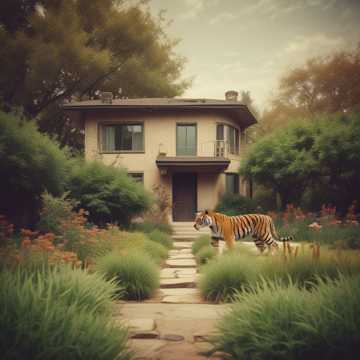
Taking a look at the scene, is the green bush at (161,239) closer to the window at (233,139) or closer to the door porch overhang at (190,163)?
the door porch overhang at (190,163)

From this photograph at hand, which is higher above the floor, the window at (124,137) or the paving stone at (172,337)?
the window at (124,137)

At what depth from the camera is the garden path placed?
107 inches

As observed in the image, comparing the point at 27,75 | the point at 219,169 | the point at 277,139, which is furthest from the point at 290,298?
the point at 27,75

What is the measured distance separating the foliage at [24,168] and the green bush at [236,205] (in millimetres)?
9607

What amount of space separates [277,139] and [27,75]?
17556 mm

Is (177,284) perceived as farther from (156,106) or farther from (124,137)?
(124,137)

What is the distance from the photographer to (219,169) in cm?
1702

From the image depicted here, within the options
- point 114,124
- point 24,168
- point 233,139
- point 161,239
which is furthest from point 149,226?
point 233,139

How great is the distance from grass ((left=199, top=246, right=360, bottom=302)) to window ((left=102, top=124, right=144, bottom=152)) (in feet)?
45.0

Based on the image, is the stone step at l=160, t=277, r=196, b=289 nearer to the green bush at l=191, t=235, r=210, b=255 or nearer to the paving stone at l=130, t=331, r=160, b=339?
the paving stone at l=130, t=331, r=160, b=339

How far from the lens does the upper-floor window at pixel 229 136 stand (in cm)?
1770

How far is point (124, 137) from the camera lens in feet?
57.8

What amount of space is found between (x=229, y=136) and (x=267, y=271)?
49.1 feet

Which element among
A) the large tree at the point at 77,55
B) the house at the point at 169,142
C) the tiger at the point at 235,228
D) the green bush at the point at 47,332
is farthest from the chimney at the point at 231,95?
the green bush at the point at 47,332
